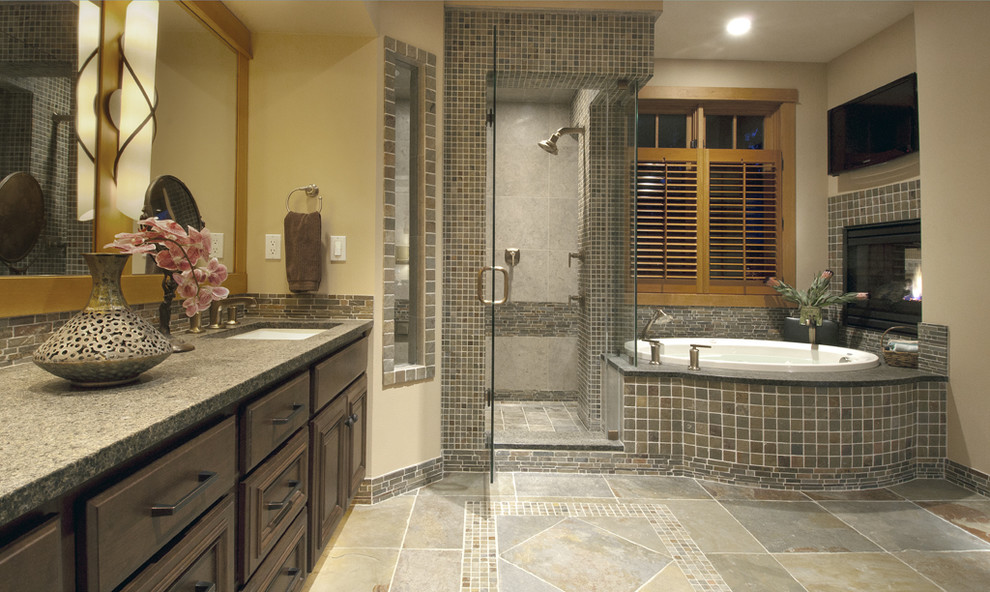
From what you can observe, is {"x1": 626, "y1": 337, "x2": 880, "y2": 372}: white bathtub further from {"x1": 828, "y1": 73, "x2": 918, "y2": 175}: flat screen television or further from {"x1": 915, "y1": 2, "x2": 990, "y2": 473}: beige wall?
{"x1": 828, "y1": 73, "x2": 918, "y2": 175}: flat screen television

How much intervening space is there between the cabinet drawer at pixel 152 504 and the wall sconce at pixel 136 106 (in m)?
0.98

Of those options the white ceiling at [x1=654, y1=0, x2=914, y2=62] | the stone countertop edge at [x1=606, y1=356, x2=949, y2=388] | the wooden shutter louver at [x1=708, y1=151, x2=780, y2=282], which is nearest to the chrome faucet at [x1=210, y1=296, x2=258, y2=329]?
the stone countertop edge at [x1=606, y1=356, x2=949, y2=388]

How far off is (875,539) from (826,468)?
495mm

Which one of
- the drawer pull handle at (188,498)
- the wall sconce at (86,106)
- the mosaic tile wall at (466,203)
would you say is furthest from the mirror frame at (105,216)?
the mosaic tile wall at (466,203)

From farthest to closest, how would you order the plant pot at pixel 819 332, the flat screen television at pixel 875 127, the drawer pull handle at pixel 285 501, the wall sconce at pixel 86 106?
the plant pot at pixel 819 332, the flat screen television at pixel 875 127, the wall sconce at pixel 86 106, the drawer pull handle at pixel 285 501

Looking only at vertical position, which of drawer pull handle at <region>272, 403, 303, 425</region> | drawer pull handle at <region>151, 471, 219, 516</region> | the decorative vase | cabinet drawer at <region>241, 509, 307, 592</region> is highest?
the decorative vase

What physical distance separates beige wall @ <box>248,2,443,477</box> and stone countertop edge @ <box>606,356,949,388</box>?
140cm

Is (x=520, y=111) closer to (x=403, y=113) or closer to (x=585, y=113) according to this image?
(x=585, y=113)

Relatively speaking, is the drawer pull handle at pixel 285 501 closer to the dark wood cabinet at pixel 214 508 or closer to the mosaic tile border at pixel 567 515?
the dark wood cabinet at pixel 214 508

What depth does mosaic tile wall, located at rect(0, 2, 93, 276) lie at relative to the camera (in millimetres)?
1121

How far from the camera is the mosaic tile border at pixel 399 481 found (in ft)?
7.48

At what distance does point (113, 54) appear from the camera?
1.46m

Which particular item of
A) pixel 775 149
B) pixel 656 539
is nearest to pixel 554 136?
pixel 775 149

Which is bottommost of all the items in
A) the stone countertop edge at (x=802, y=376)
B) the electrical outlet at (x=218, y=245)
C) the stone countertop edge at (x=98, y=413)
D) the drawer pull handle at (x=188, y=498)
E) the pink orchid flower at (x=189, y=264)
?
the stone countertop edge at (x=802, y=376)
